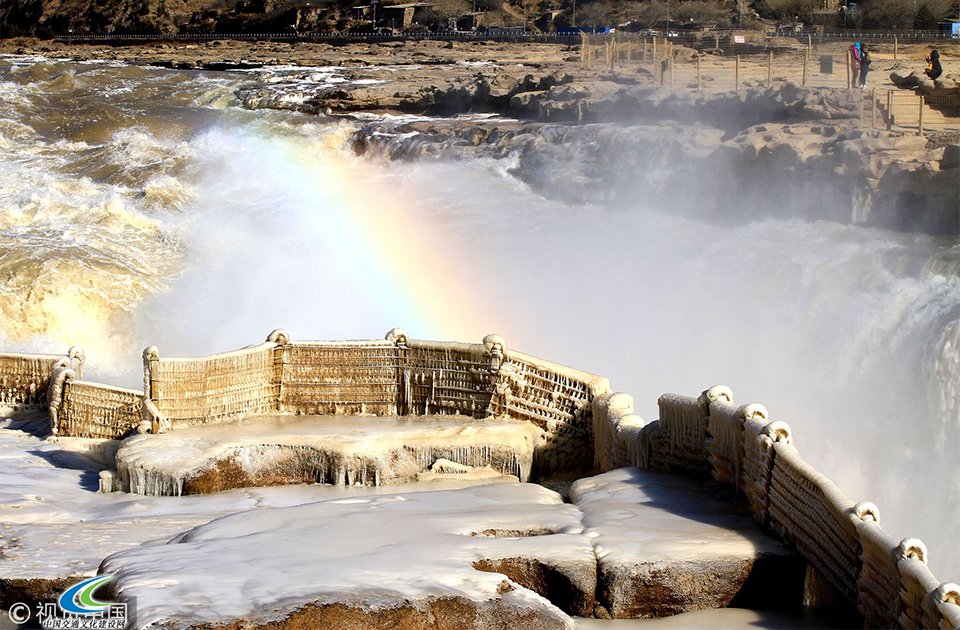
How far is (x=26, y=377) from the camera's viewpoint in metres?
13.0

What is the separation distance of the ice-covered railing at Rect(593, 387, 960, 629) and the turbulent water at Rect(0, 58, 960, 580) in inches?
200

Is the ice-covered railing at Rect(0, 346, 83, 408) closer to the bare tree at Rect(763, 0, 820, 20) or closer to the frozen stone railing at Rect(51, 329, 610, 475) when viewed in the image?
the frozen stone railing at Rect(51, 329, 610, 475)

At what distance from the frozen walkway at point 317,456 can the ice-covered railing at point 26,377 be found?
2.28 metres

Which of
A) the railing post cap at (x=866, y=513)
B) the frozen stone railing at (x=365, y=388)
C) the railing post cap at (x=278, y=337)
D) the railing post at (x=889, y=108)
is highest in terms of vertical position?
the railing post at (x=889, y=108)

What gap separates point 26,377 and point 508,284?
28.4 ft

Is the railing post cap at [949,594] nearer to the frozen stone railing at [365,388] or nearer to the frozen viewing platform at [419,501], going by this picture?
the frozen viewing platform at [419,501]

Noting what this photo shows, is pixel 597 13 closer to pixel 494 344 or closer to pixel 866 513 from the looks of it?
pixel 494 344

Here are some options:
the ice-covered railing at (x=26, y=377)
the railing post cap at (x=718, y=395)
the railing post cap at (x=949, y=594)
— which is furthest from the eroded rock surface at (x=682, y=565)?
the ice-covered railing at (x=26, y=377)

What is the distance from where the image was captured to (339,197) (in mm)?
24516

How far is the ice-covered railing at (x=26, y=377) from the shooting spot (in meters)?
12.9

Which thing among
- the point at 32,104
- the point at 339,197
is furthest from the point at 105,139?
the point at 339,197

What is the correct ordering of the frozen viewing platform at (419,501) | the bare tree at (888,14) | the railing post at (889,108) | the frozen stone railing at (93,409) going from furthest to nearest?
1. the bare tree at (888,14)
2. the railing post at (889,108)
3. the frozen stone railing at (93,409)
4. the frozen viewing platform at (419,501)

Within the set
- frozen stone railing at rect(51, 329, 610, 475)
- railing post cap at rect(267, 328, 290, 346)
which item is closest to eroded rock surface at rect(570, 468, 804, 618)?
frozen stone railing at rect(51, 329, 610, 475)

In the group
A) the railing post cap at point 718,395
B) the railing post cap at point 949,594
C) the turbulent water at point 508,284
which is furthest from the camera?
the turbulent water at point 508,284
